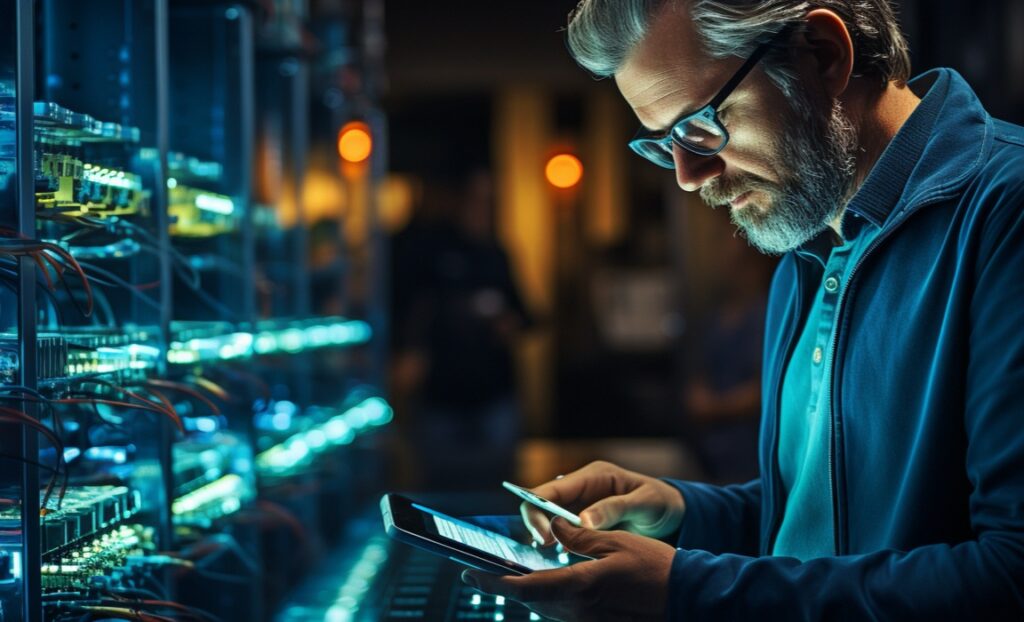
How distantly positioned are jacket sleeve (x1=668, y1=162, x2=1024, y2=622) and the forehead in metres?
0.38

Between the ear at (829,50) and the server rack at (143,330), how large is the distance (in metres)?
0.89

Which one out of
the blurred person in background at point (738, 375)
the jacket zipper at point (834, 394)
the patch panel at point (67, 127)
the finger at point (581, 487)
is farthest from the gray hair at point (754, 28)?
the blurred person in background at point (738, 375)

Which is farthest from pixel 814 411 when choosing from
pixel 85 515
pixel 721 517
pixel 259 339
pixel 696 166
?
pixel 259 339

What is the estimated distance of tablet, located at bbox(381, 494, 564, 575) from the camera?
1.06 meters

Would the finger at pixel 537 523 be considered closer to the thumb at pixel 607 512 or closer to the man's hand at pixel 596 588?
the thumb at pixel 607 512

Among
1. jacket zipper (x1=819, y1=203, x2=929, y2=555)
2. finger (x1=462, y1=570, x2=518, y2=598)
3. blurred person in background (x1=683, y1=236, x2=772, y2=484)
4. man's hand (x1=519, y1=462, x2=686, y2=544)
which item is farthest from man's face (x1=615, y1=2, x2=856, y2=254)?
blurred person in background (x1=683, y1=236, x2=772, y2=484)

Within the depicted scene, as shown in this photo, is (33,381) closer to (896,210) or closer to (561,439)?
(896,210)

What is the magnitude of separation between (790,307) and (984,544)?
21.7 inches

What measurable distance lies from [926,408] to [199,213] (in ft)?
4.39

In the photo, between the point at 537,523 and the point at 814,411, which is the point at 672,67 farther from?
the point at 537,523

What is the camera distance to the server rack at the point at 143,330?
1097 mm

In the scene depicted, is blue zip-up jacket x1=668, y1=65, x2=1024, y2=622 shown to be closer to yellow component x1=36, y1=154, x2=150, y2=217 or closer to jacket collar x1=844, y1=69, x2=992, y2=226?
jacket collar x1=844, y1=69, x2=992, y2=226

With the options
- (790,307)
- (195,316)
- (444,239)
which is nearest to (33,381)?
(195,316)

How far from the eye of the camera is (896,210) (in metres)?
1.17
